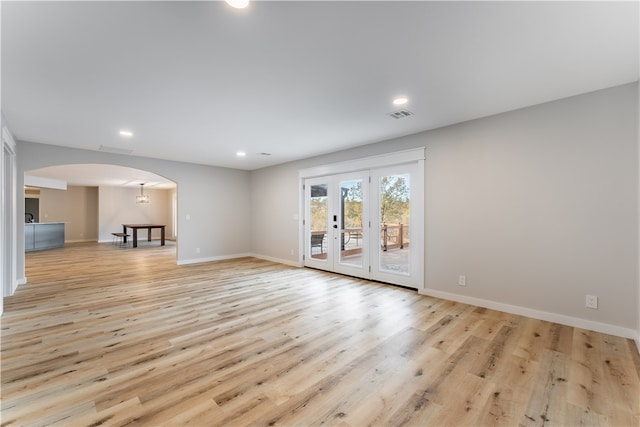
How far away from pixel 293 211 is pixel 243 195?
196 cm

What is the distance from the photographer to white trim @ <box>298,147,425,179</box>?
14.5 feet

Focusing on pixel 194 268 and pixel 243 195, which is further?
Answer: pixel 243 195

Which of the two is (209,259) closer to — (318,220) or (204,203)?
(204,203)

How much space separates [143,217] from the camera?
523 inches

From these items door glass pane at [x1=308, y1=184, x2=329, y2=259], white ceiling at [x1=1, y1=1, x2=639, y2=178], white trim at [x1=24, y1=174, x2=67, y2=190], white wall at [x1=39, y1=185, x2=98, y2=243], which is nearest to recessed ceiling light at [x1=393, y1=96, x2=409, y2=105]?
white ceiling at [x1=1, y1=1, x2=639, y2=178]

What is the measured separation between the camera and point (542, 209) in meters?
3.25

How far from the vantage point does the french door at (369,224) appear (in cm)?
449

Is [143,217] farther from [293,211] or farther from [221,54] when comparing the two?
[221,54]

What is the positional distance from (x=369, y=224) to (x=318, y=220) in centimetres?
140

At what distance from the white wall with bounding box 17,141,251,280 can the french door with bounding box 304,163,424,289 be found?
2.33m

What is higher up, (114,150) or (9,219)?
(114,150)

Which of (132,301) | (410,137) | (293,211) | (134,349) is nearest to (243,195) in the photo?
(293,211)

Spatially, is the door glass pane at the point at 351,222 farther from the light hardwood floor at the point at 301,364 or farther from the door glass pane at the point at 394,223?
the light hardwood floor at the point at 301,364

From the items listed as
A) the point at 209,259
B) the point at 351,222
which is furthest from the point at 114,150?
the point at 351,222
